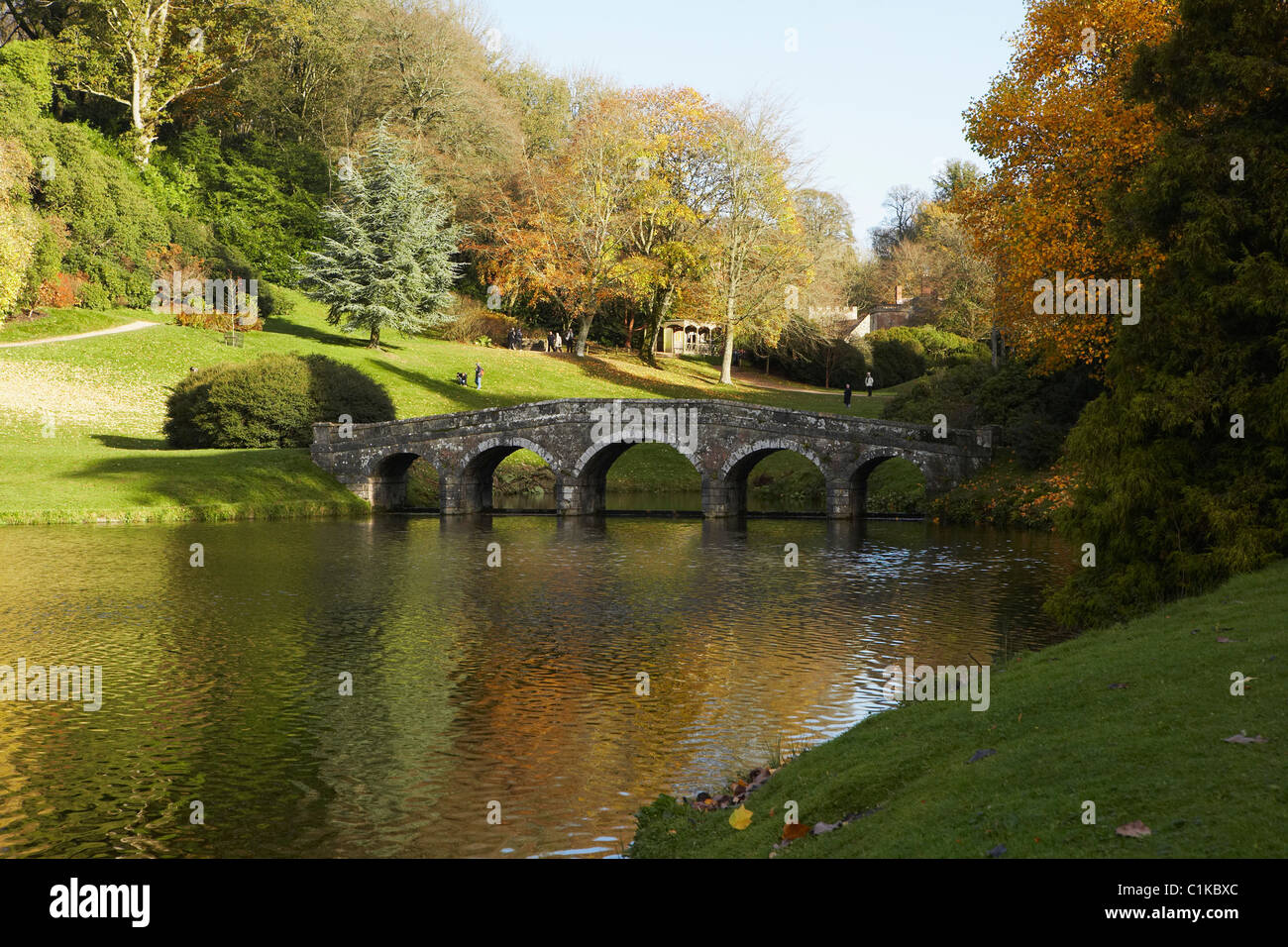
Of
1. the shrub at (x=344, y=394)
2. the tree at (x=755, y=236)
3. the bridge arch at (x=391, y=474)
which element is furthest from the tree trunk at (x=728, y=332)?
the bridge arch at (x=391, y=474)

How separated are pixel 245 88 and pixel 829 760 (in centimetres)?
8273

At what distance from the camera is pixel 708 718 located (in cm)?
1562

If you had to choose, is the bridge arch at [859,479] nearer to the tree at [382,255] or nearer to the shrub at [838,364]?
the tree at [382,255]

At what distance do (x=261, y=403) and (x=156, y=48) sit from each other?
40.5 meters

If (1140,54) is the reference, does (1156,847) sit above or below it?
below

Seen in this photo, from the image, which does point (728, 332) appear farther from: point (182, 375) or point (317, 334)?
point (182, 375)

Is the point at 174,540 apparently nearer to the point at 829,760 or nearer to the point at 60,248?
the point at 829,760

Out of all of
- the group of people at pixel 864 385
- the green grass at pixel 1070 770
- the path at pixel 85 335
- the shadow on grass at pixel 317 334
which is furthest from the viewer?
the shadow on grass at pixel 317 334

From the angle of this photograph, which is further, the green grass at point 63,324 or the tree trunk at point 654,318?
the tree trunk at point 654,318

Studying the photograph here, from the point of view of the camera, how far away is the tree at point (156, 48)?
75.8m

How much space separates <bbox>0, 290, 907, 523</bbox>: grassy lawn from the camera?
139ft

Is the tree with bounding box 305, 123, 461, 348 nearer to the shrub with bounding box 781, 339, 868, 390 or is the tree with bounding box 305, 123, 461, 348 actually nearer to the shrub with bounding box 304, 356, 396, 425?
the shrub with bounding box 304, 356, 396, 425

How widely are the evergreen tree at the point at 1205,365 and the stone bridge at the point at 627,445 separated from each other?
23608mm
